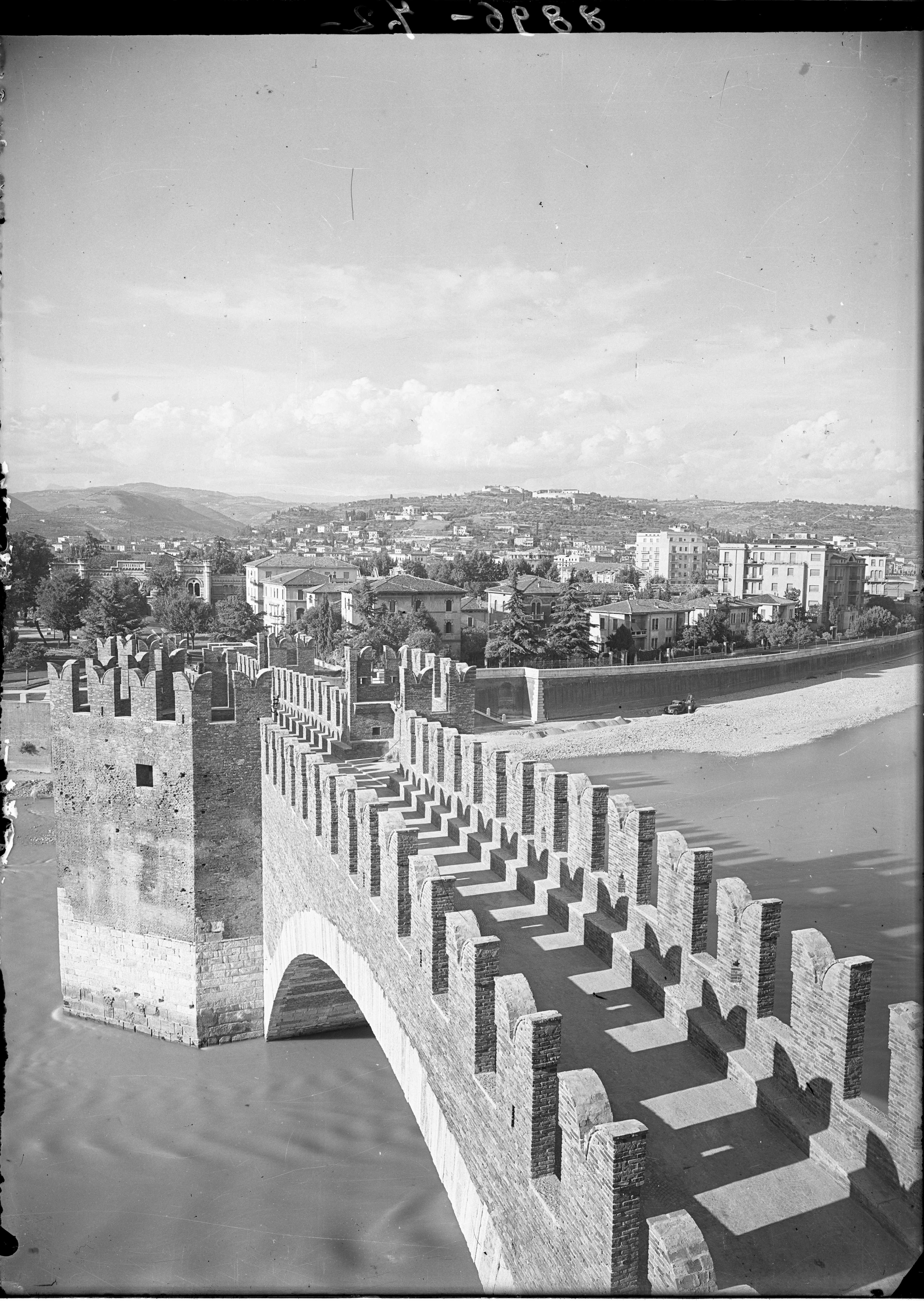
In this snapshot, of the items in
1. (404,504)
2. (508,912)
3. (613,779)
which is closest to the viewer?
(508,912)

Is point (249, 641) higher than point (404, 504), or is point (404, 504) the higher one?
point (404, 504)

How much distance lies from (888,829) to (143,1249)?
1974 centimetres

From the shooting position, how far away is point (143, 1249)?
9070 mm

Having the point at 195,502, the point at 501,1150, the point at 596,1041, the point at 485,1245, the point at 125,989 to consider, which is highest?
the point at 195,502

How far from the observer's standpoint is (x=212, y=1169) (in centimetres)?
1038

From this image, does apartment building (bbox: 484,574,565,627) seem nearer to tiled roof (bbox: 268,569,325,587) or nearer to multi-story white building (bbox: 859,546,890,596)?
tiled roof (bbox: 268,569,325,587)

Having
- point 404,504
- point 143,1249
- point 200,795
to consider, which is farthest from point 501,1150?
point 404,504

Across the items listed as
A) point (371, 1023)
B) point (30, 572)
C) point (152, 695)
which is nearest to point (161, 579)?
point (30, 572)

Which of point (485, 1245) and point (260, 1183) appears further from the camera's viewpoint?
point (260, 1183)

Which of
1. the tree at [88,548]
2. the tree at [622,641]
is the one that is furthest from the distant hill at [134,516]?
the tree at [622,641]

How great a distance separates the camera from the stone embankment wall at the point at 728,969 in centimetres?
361

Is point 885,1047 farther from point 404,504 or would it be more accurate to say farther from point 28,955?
point 404,504

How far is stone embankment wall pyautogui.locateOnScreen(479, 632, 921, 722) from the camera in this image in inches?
1393

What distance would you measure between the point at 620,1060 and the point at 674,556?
41.0 metres
